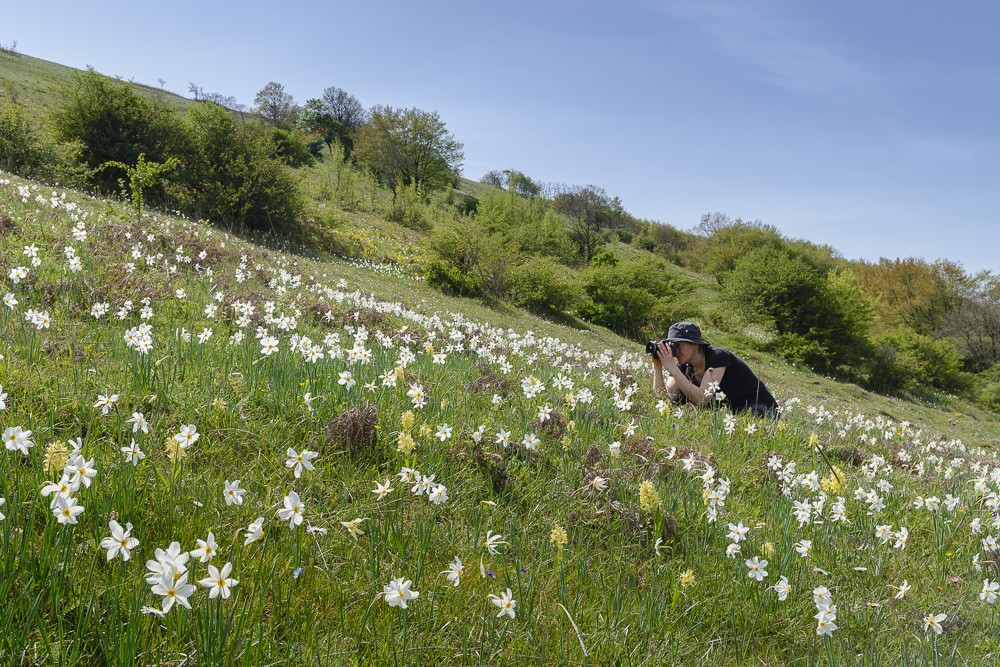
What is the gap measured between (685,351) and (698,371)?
13.0 inches

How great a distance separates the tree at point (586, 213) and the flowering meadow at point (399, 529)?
56733mm

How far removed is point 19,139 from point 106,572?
23.2 meters

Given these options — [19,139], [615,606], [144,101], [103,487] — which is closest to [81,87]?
[144,101]

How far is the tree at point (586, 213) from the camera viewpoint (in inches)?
2384

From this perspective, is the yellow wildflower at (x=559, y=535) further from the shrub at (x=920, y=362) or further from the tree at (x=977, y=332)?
the tree at (x=977, y=332)

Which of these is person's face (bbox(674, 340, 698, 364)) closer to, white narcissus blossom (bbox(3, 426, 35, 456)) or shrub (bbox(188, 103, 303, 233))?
white narcissus blossom (bbox(3, 426, 35, 456))

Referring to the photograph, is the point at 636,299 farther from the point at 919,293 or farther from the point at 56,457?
the point at 919,293

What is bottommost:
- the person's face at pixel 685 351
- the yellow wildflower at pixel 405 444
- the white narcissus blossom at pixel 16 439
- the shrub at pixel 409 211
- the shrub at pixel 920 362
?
the white narcissus blossom at pixel 16 439

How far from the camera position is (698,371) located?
6.20m

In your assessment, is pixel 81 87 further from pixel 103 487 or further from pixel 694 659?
pixel 694 659

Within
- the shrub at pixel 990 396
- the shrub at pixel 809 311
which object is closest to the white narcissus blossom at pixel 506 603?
the shrub at pixel 809 311

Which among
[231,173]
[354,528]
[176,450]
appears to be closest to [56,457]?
[176,450]

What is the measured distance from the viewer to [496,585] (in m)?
2.02

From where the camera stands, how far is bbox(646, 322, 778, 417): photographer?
5.81m
